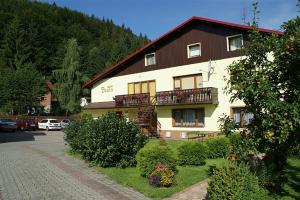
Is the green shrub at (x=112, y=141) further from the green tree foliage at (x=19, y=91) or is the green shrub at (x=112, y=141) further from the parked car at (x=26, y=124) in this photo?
the green tree foliage at (x=19, y=91)

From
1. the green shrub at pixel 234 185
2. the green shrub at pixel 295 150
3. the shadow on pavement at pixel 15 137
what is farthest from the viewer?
the shadow on pavement at pixel 15 137

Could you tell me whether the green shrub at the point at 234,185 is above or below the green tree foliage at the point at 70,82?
below

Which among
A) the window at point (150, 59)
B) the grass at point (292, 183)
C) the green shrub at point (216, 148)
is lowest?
the grass at point (292, 183)

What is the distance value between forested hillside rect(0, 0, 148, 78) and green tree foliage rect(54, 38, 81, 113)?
6995 mm

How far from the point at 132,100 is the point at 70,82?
28788 mm

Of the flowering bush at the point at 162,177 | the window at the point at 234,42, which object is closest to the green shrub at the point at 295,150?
the flowering bush at the point at 162,177

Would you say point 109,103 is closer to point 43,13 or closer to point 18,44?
point 18,44

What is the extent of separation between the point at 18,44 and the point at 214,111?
6246 cm

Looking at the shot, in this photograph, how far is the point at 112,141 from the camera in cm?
1539

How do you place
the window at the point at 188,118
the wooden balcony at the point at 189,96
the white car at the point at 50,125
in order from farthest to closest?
1. the white car at the point at 50,125
2. the window at the point at 188,118
3. the wooden balcony at the point at 189,96

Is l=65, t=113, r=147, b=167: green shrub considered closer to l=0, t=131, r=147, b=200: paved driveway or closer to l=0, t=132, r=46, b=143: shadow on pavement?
l=0, t=131, r=147, b=200: paved driveway

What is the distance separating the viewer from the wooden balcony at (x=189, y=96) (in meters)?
26.7

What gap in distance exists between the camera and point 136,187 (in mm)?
11633

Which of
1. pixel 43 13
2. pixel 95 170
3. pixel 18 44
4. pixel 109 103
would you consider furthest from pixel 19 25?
pixel 95 170
